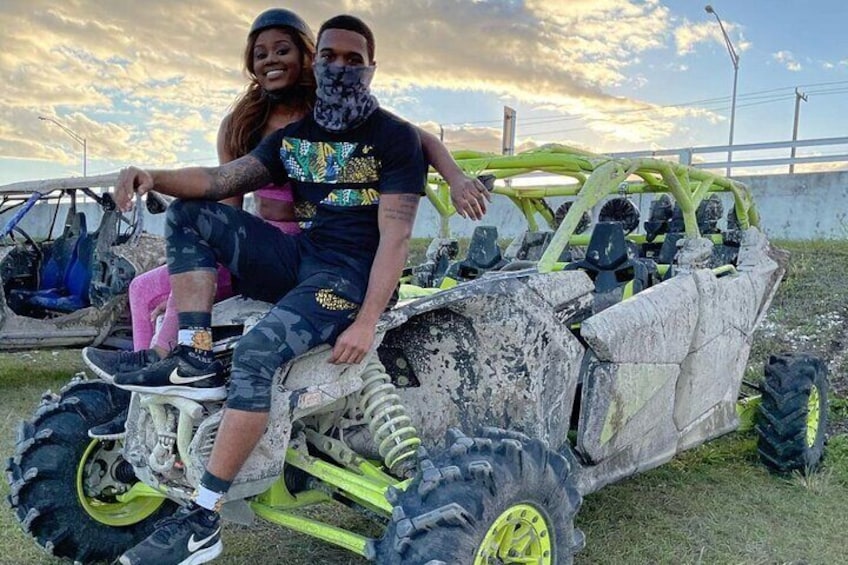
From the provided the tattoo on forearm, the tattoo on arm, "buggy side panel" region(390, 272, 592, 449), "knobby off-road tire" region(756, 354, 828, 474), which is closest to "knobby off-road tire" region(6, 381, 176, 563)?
the tattoo on arm

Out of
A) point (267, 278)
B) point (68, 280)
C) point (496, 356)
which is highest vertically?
point (267, 278)

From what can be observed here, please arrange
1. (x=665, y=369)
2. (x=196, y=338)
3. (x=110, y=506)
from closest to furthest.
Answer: (x=196, y=338) → (x=110, y=506) → (x=665, y=369)

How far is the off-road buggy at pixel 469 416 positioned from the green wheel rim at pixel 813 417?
0.80 m

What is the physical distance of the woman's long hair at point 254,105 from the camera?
11.4 feet

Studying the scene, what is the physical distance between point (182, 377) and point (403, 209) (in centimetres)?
99

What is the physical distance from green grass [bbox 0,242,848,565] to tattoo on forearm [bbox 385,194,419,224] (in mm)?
1818

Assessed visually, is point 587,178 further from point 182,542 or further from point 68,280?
point 68,280

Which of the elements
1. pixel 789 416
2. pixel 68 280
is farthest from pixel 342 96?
pixel 68 280

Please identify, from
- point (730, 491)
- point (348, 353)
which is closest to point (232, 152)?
point (348, 353)

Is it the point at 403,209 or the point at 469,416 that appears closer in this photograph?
the point at 403,209

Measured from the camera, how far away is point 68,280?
8.66 meters

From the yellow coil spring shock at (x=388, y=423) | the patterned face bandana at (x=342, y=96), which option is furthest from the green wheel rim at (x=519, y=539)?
the patterned face bandana at (x=342, y=96)

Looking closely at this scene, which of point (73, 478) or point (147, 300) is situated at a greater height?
point (147, 300)

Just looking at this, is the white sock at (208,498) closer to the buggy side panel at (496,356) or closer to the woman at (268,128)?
the woman at (268,128)
